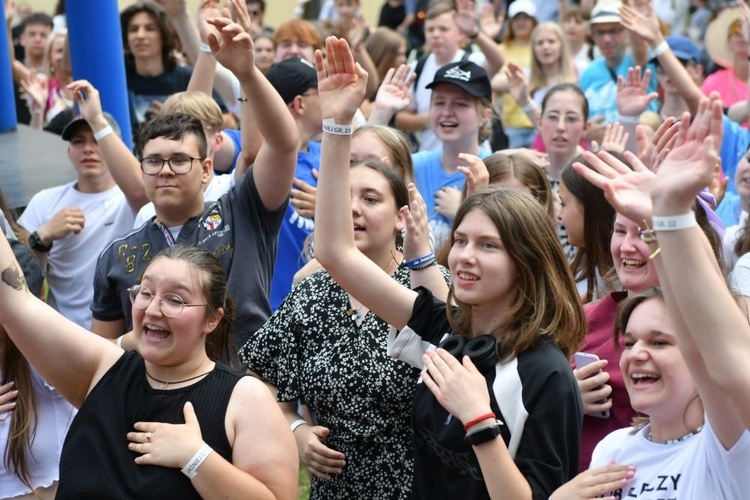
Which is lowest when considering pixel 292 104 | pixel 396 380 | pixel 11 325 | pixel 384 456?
pixel 384 456

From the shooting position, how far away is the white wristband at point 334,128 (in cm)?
337

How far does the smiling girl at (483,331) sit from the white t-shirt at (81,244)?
95.3 inches

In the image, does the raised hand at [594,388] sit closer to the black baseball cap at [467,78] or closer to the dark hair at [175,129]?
the dark hair at [175,129]

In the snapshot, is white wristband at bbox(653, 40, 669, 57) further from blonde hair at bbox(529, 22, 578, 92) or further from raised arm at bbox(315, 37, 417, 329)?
raised arm at bbox(315, 37, 417, 329)

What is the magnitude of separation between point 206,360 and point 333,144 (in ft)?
2.50

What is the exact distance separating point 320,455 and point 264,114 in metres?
1.30

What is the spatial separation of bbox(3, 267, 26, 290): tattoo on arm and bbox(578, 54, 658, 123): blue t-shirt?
5.63 meters

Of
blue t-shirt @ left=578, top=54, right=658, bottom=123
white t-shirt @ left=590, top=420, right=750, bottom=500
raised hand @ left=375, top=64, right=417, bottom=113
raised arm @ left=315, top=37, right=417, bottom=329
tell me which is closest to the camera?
white t-shirt @ left=590, top=420, right=750, bottom=500

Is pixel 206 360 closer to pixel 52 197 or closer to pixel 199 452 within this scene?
pixel 199 452

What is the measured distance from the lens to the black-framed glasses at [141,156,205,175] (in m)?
4.49

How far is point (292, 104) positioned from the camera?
561 centimetres

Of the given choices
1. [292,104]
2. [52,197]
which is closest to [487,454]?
[292,104]

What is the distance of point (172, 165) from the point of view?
177 inches

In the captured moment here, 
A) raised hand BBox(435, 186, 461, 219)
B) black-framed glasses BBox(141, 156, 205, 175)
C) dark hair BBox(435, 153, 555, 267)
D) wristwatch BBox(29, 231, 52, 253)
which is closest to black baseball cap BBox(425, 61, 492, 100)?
raised hand BBox(435, 186, 461, 219)
